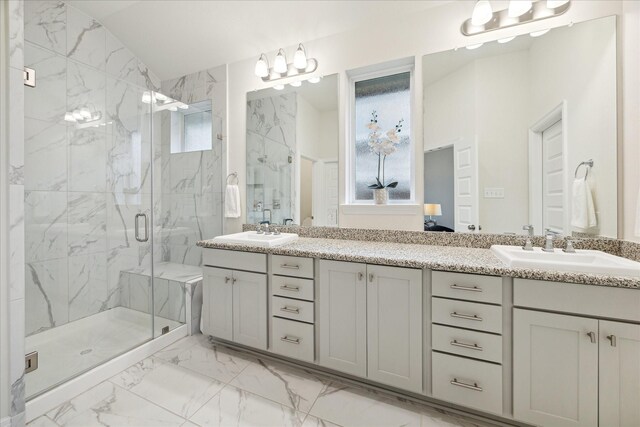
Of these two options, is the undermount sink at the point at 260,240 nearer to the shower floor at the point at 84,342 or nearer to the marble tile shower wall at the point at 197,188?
the marble tile shower wall at the point at 197,188

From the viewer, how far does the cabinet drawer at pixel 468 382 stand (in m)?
1.29

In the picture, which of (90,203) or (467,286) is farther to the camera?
(90,203)

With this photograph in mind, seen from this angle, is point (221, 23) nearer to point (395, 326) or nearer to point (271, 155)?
point (271, 155)

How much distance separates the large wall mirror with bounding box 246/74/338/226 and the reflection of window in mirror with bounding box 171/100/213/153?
533mm

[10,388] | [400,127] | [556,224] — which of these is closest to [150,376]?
[10,388]

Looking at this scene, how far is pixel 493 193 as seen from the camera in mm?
1755

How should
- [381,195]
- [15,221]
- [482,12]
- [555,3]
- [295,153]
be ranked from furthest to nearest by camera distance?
[295,153] → [381,195] → [482,12] → [555,3] → [15,221]

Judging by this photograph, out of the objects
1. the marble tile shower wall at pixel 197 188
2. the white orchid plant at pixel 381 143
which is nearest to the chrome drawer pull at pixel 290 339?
the white orchid plant at pixel 381 143

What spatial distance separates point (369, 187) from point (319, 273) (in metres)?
0.85

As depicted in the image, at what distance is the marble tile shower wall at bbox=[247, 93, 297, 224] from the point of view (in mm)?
2354

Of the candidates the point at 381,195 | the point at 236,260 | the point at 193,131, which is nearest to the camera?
the point at 236,260

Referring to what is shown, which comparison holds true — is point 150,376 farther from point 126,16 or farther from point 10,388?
point 126,16

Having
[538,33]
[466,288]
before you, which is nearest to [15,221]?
[466,288]

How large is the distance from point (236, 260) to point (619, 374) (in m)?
2.02
